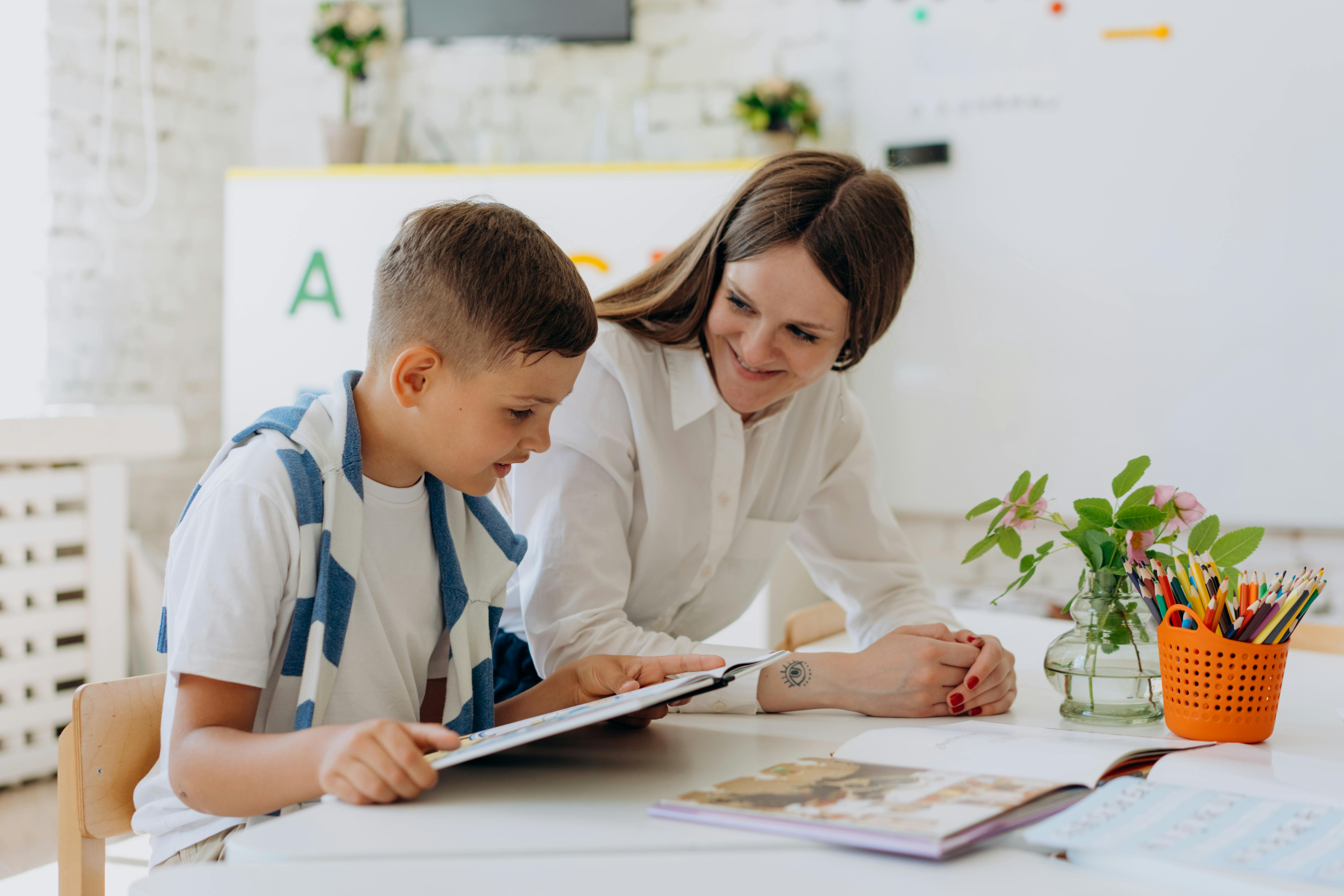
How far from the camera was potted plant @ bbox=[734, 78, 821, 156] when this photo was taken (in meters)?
3.21

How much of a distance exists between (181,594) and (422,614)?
241 millimetres

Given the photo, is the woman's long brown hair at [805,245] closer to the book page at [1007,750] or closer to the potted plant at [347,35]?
the book page at [1007,750]

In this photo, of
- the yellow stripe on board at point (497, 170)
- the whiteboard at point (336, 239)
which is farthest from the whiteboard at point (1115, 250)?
the whiteboard at point (336, 239)

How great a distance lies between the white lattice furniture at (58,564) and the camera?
2.75 m

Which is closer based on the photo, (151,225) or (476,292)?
(476,292)

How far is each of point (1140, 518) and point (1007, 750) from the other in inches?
10.7

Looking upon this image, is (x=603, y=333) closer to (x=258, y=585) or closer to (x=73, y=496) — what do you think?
(x=258, y=585)

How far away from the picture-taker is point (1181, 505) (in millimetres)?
1063

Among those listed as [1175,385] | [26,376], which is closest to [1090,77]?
[1175,385]

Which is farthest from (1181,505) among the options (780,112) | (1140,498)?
(780,112)

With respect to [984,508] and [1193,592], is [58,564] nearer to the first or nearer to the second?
[984,508]

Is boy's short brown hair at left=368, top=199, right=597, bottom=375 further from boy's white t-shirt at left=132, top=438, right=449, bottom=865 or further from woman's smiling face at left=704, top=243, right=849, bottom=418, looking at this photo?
woman's smiling face at left=704, top=243, right=849, bottom=418

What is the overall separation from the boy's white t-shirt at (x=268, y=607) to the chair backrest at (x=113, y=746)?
0.06ft

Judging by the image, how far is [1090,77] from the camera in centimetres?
294
